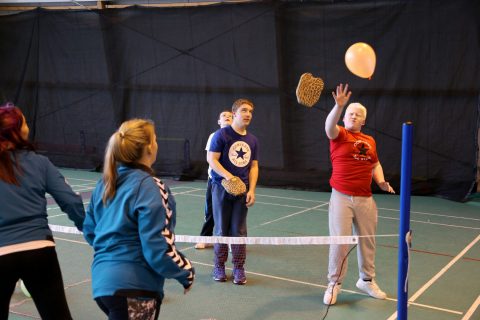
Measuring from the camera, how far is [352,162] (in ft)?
15.3

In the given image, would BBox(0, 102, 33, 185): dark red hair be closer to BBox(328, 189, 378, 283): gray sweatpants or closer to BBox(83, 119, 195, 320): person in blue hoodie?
BBox(83, 119, 195, 320): person in blue hoodie

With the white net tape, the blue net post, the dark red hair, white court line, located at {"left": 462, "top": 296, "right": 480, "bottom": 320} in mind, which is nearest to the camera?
the dark red hair

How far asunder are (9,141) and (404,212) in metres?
2.24

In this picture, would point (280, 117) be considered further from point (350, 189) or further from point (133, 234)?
point (133, 234)

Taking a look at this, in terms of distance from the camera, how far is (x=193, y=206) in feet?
31.6

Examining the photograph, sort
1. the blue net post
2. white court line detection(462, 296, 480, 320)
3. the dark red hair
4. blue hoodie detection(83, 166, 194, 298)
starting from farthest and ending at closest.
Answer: white court line detection(462, 296, 480, 320) < the blue net post < the dark red hair < blue hoodie detection(83, 166, 194, 298)

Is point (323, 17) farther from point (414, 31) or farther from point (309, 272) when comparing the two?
point (309, 272)

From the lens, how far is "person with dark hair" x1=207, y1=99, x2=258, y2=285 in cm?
520

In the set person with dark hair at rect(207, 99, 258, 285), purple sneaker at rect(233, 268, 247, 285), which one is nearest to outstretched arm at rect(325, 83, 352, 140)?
person with dark hair at rect(207, 99, 258, 285)

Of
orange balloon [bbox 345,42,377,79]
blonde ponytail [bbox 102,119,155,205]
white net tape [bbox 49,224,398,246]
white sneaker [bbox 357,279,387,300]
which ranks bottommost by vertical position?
white sneaker [bbox 357,279,387,300]

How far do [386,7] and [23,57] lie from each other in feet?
32.1

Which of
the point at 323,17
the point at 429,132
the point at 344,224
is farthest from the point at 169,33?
the point at 344,224

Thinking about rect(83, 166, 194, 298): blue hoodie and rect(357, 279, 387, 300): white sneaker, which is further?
rect(357, 279, 387, 300): white sneaker

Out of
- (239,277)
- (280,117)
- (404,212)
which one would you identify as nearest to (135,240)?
(404,212)
